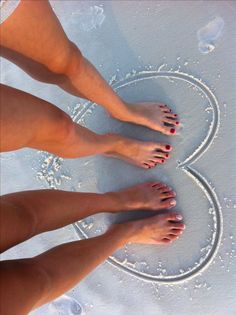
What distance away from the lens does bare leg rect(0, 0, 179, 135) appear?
0.85 meters

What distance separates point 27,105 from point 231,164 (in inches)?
24.5

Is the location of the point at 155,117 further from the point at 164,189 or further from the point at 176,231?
the point at 176,231

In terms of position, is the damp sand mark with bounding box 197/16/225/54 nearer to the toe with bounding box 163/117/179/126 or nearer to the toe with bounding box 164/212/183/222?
the toe with bounding box 163/117/179/126

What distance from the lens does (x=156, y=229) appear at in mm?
1253

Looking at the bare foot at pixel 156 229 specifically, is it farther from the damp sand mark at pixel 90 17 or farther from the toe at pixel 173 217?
the damp sand mark at pixel 90 17

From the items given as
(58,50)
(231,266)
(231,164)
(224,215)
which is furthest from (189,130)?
(58,50)

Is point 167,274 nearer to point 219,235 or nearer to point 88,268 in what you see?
point 219,235

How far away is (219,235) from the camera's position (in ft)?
4.06

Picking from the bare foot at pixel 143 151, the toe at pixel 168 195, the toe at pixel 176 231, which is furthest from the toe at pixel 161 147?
the toe at pixel 176 231

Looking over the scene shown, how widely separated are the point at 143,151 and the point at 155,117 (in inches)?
3.9

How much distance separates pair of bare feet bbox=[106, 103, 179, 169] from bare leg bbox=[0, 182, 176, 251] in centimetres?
8

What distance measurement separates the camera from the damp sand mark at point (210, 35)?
130 cm

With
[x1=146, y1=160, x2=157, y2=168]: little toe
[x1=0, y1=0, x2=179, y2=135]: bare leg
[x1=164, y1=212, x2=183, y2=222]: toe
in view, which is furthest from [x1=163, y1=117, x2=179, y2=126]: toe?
[x1=164, y1=212, x2=183, y2=222]: toe

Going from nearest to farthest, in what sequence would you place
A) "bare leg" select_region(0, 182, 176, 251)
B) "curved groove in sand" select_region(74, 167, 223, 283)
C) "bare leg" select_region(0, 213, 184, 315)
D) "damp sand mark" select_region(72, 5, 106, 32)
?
"bare leg" select_region(0, 213, 184, 315) < "bare leg" select_region(0, 182, 176, 251) < "curved groove in sand" select_region(74, 167, 223, 283) < "damp sand mark" select_region(72, 5, 106, 32)
